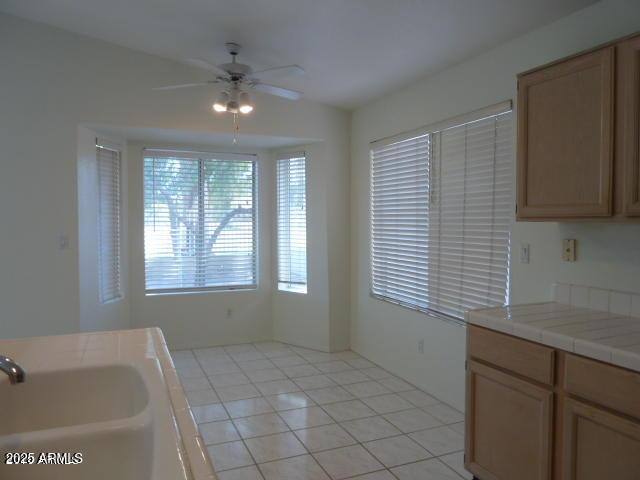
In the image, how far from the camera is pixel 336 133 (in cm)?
495

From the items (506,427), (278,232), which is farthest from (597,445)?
(278,232)

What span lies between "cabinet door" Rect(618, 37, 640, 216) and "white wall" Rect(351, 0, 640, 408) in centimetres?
36

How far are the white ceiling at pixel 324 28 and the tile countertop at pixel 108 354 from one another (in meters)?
2.18

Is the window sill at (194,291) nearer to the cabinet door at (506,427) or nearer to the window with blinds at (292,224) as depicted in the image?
the window with blinds at (292,224)

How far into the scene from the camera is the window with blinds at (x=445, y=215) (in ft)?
10.2

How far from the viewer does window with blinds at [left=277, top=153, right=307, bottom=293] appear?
17.0 feet

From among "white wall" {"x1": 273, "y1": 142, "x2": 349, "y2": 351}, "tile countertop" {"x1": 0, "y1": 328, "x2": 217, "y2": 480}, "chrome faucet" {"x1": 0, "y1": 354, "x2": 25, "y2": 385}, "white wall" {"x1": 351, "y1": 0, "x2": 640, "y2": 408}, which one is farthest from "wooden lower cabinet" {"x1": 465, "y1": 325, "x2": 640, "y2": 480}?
"white wall" {"x1": 273, "y1": 142, "x2": 349, "y2": 351}

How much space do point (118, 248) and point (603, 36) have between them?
4.40 metres

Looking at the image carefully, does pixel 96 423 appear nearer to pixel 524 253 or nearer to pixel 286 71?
pixel 524 253

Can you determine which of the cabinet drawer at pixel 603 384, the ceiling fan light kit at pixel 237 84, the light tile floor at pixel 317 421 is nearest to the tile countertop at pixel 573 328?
the cabinet drawer at pixel 603 384

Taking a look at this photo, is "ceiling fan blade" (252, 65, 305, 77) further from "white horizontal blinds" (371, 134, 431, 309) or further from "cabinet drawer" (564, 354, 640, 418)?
"cabinet drawer" (564, 354, 640, 418)

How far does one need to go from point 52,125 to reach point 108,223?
1098mm

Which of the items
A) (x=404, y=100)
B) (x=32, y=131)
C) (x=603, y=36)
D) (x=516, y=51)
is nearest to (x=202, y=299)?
(x=32, y=131)

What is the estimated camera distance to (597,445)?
70.6 inches
